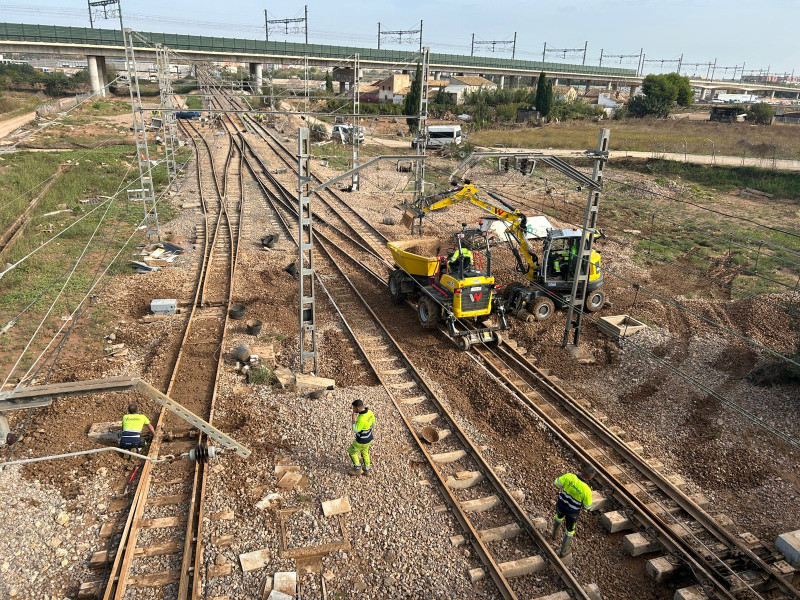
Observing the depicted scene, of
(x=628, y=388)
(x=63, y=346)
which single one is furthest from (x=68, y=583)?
(x=628, y=388)

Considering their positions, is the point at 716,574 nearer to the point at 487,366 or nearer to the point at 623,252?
the point at 487,366

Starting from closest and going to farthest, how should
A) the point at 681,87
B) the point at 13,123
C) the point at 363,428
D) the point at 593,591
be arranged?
the point at 593,591 → the point at 363,428 → the point at 13,123 → the point at 681,87

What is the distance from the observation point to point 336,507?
321 inches

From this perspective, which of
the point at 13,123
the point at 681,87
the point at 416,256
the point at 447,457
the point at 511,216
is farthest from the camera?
the point at 681,87

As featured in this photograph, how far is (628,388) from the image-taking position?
11.8m

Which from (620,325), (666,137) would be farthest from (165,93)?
(666,137)

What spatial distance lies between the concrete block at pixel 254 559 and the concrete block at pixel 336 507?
1.03m

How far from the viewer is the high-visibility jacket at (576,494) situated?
7246 mm

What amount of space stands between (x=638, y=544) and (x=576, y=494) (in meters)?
1.24

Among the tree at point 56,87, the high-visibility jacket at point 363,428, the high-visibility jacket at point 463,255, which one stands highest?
the tree at point 56,87

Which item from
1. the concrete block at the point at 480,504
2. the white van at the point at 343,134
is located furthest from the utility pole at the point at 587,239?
the white van at the point at 343,134

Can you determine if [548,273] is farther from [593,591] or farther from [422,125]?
[593,591]

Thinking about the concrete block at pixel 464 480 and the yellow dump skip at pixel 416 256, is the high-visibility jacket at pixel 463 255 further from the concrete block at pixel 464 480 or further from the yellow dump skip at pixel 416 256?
the concrete block at pixel 464 480

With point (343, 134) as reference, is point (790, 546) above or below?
below
